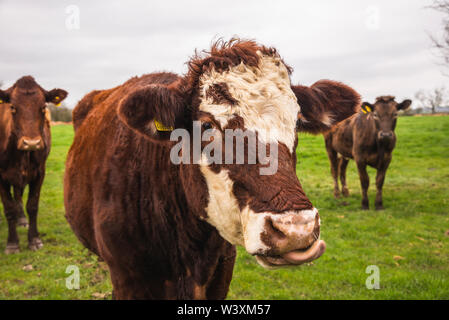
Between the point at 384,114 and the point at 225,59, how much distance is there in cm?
868

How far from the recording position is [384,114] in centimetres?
978

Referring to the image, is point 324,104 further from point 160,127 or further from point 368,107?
point 368,107

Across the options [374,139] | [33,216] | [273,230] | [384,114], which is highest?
[384,114]

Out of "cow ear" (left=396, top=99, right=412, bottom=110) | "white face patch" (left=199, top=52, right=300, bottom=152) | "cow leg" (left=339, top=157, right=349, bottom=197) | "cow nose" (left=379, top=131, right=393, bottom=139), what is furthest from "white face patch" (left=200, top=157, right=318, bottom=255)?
"cow leg" (left=339, top=157, right=349, bottom=197)

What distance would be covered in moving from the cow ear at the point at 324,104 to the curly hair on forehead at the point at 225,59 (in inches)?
12.2

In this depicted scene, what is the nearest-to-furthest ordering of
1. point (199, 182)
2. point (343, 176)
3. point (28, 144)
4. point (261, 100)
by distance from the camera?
point (261, 100)
point (199, 182)
point (28, 144)
point (343, 176)

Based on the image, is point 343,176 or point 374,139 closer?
point 374,139

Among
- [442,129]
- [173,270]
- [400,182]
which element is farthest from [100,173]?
[442,129]

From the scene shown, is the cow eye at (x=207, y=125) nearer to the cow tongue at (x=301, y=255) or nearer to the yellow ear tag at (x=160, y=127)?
the yellow ear tag at (x=160, y=127)

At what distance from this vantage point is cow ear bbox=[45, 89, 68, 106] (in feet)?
24.0

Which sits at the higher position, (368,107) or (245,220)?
(368,107)

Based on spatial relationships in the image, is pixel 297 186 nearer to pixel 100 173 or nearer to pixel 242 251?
pixel 100 173
